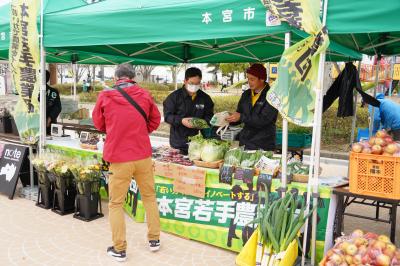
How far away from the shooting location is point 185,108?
5.03 meters

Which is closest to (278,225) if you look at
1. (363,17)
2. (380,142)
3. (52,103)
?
(380,142)

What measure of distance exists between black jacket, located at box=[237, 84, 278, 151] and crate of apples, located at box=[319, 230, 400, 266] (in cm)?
199

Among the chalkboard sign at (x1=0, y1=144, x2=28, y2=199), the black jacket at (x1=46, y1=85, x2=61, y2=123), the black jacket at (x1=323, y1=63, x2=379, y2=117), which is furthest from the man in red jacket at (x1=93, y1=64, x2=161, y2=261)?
the black jacket at (x1=46, y1=85, x2=61, y2=123)

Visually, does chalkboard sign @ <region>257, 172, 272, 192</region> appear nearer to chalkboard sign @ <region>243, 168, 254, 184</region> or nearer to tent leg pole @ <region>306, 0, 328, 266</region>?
chalkboard sign @ <region>243, 168, 254, 184</region>

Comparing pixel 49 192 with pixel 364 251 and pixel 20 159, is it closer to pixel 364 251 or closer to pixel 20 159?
pixel 20 159

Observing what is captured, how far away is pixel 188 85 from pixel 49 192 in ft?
7.75

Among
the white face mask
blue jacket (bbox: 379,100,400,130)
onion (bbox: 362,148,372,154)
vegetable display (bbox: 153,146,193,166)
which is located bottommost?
vegetable display (bbox: 153,146,193,166)

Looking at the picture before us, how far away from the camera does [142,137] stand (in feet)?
12.1

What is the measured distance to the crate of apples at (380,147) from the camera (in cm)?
284

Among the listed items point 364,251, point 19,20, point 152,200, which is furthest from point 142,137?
point 19,20

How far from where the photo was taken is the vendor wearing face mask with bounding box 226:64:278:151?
14.9 ft

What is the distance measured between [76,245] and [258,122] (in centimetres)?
245

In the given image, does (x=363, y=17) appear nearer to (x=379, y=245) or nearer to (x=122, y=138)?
(x=379, y=245)

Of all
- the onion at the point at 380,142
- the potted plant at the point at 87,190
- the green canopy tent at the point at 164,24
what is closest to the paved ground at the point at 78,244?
the potted plant at the point at 87,190
